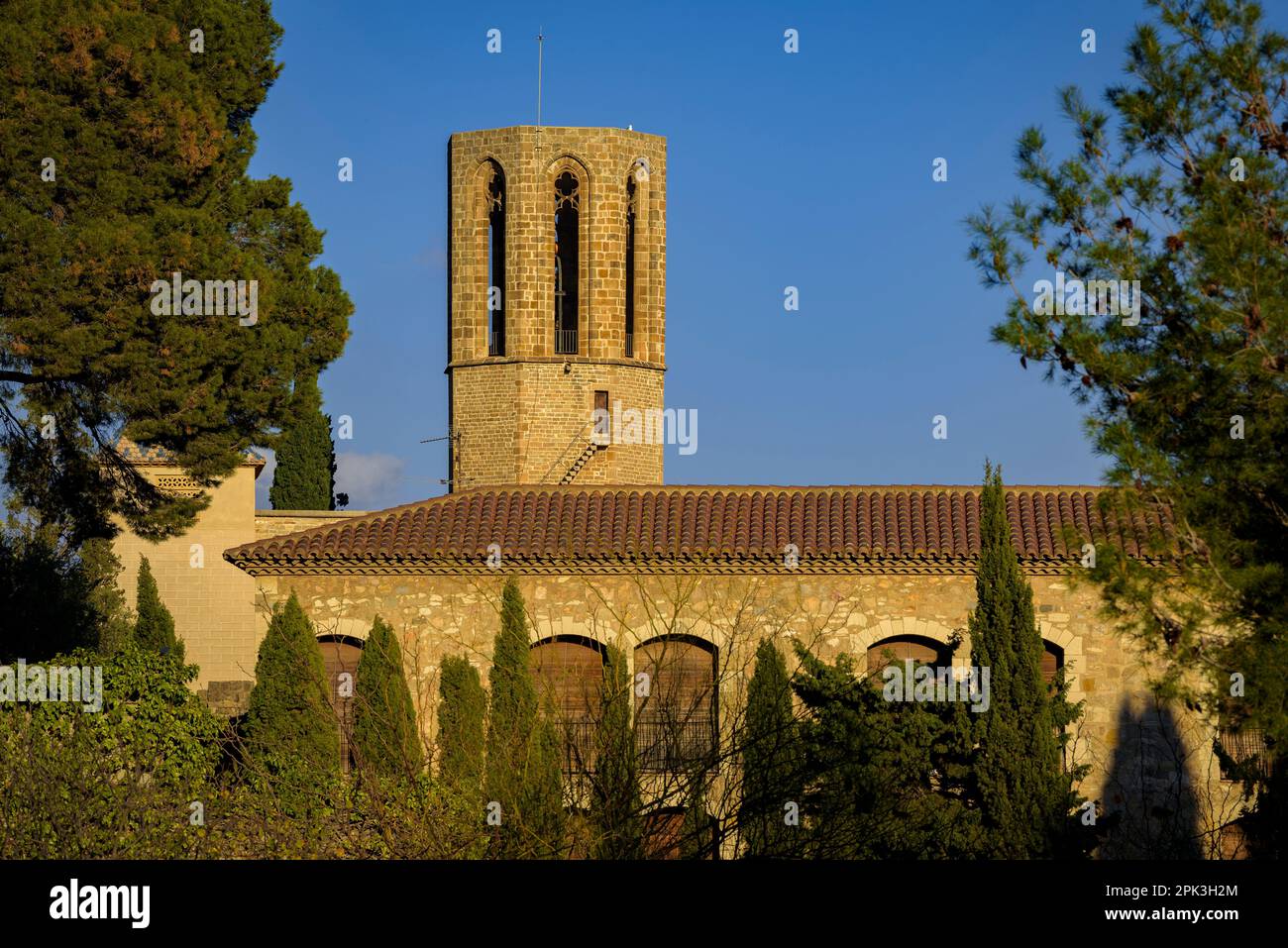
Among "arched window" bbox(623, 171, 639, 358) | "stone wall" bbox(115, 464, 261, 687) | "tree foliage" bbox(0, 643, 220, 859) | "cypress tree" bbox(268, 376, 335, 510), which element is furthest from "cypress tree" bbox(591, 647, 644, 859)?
"cypress tree" bbox(268, 376, 335, 510)

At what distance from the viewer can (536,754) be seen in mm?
12094

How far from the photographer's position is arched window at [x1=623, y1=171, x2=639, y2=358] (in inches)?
1540

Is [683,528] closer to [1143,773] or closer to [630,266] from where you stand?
[1143,773]

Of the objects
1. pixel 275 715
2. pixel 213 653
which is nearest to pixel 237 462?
pixel 275 715

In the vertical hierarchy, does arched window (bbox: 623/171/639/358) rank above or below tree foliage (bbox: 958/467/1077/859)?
above

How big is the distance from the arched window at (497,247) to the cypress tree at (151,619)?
9972mm

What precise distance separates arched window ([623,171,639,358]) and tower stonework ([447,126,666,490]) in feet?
0.13

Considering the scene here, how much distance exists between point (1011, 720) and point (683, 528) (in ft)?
21.2

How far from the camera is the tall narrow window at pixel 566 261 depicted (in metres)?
38.8

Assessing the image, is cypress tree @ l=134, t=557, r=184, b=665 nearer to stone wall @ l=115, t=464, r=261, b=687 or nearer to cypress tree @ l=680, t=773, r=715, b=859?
stone wall @ l=115, t=464, r=261, b=687

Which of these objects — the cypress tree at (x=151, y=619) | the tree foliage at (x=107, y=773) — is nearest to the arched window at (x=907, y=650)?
the tree foliage at (x=107, y=773)

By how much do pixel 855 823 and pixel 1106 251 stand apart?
4100 millimetres

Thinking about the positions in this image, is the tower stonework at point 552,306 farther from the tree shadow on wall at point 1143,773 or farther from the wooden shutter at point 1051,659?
the tree shadow on wall at point 1143,773

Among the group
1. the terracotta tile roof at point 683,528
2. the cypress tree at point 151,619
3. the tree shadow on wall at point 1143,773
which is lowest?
the tree shadow on wall at point 1143,773
